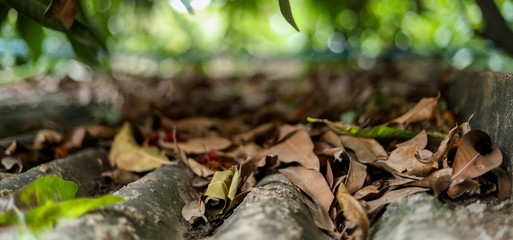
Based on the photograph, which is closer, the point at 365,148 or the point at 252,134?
the point at 365,148

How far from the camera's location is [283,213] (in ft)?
2.41

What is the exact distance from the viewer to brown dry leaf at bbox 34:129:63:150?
1.31 meters

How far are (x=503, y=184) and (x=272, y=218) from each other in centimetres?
49

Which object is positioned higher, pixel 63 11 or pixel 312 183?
pixel 63 11

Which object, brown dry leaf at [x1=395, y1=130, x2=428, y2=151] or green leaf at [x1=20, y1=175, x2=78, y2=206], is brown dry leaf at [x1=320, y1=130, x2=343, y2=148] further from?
green leaf at [x1=20, y1=175, x2=78, y2=206]

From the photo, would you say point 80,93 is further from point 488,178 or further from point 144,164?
point 488,178

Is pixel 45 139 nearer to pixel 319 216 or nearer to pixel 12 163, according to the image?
pixel 12 163

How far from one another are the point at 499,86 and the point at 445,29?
2.97 meters

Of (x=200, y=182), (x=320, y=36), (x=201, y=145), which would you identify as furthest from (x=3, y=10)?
(x=320, y=36)

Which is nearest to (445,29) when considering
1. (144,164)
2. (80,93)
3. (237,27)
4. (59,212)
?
(237,27)

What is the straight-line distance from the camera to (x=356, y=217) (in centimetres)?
73

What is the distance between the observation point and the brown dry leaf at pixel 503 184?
31.8 inches

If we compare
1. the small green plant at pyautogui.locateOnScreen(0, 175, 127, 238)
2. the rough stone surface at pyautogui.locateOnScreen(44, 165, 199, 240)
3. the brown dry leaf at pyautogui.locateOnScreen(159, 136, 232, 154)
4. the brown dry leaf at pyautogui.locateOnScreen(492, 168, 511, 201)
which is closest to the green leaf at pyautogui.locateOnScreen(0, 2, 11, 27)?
the brown dry leaf at pyautogui.locateOnScreen(159, 136, 232, 154)

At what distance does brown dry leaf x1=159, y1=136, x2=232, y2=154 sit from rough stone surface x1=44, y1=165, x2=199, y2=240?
0.49 ft
